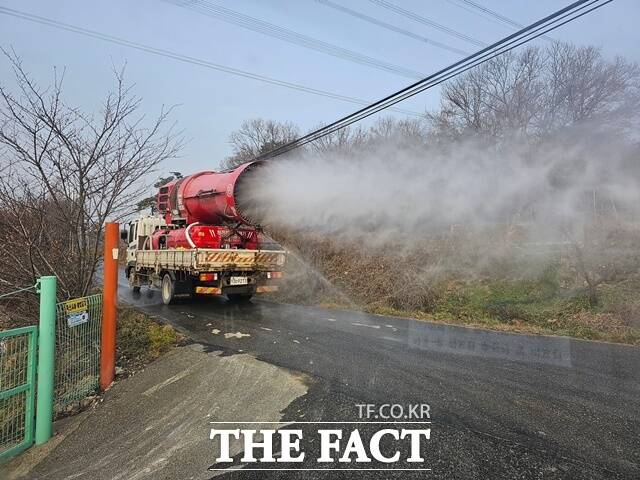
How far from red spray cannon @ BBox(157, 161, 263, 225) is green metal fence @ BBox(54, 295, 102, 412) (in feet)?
16.5

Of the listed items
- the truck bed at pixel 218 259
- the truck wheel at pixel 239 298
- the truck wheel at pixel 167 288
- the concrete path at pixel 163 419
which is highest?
the truck bed at pixel 218 259

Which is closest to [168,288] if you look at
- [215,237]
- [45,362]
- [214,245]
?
[214,245]

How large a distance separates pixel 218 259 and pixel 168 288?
93.2 inches

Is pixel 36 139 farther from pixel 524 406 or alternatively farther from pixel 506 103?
pixel 506 103

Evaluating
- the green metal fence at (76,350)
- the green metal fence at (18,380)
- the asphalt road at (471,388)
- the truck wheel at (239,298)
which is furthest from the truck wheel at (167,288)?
the green metal fence at (18,380)

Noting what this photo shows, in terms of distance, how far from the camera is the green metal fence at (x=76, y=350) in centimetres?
502

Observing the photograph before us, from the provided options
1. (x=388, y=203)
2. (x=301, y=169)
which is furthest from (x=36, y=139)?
(x=388, y=203)

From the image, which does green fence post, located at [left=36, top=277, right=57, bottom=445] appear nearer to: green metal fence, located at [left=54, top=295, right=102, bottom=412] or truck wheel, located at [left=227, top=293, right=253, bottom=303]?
green metal fence, located at [left=54, top=295, right=102, bottom=412]

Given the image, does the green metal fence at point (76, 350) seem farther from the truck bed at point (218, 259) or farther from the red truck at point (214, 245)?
the red truck at point (214, 245)

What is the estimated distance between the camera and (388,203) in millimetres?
13609

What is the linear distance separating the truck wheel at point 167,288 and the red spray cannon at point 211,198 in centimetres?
174

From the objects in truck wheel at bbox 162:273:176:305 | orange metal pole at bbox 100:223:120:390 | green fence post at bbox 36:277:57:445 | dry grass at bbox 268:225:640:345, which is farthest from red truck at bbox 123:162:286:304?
green fence post at bbox 36:277:57:445

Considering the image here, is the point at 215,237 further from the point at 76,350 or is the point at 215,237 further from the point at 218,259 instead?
the point at 76,350

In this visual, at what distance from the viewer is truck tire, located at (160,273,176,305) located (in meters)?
11.3
